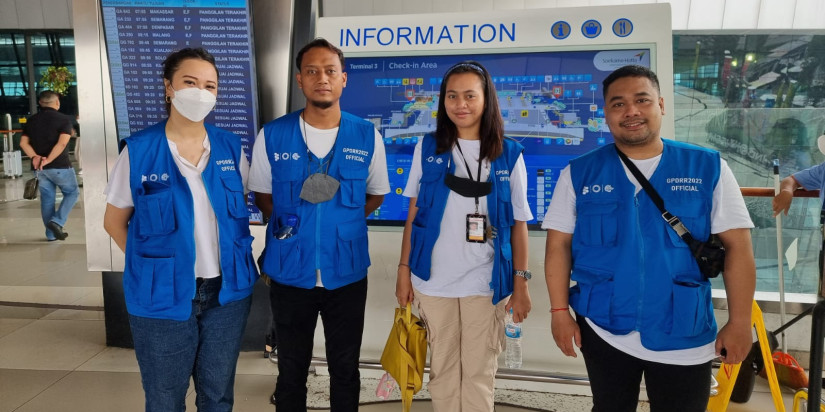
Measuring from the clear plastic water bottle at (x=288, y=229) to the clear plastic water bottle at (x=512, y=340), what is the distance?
0.89 m

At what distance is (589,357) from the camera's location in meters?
1.65

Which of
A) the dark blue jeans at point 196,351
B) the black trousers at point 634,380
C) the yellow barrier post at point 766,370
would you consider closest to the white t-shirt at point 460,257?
the black trousers at point 634,380

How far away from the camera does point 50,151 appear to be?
6.94 m

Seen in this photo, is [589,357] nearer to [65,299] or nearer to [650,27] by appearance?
[650,27]

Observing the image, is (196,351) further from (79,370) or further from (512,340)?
(79,370)

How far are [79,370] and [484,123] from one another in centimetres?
283

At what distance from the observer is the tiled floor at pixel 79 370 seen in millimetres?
2838

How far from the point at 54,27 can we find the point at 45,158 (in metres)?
2.48

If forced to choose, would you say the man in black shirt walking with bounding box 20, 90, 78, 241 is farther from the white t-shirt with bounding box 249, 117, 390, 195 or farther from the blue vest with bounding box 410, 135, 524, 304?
the blue vest with bounding box 410, 135, 524, 304

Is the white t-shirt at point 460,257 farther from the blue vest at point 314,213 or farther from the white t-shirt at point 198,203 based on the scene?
the white t-shirt at point 198,203

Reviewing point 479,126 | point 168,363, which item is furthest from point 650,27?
point 168,363

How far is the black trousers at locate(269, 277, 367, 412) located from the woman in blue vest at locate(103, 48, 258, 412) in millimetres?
195

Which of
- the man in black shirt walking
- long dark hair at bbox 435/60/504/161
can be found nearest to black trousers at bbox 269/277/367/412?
A: long dark hair at bbox 435/60/504/161

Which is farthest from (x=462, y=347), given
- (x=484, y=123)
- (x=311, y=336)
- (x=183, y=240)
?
(x=183, y=240)
